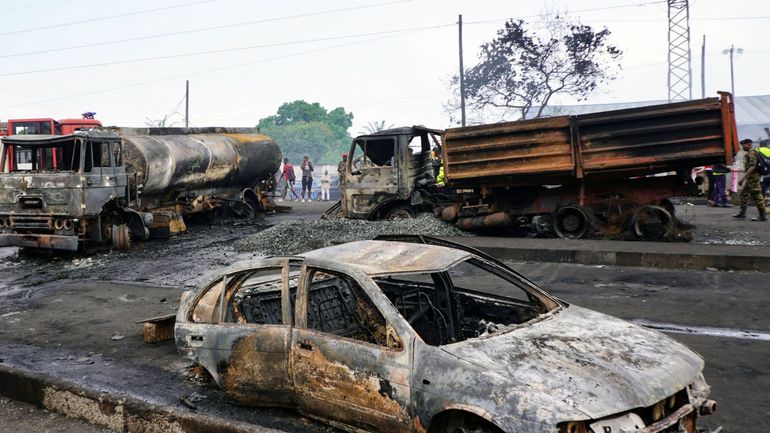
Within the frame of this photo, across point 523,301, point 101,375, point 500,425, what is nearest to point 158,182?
point 101,375

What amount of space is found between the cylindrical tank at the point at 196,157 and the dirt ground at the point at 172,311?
1.99 metres

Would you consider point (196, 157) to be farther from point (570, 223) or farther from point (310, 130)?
point (310, 130)

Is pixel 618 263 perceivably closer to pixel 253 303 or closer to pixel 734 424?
pixel 734 424

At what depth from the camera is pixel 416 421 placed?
3.53m

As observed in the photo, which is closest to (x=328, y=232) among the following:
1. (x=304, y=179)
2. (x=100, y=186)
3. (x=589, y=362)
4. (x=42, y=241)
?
(x=100, y=186)

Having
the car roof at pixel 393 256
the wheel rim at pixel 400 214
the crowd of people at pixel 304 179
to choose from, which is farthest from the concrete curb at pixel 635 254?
the crowd of people at pixel 304 179

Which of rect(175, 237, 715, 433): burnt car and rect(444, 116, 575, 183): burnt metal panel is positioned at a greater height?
rect(444, 116, 575, 183): burnt metal panel

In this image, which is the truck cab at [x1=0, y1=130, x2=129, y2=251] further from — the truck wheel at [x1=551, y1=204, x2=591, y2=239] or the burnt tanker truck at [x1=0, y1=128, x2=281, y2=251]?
the truck wheel at [x1=551, y1=204, x2=591, y2=239]

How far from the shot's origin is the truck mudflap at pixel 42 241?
12.0 metres

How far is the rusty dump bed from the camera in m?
10.8

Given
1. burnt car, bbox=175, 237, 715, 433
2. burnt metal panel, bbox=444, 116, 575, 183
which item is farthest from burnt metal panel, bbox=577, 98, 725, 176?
burnt car, bbox=175, 237, 715, 433

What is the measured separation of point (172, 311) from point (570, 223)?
7.55 meters

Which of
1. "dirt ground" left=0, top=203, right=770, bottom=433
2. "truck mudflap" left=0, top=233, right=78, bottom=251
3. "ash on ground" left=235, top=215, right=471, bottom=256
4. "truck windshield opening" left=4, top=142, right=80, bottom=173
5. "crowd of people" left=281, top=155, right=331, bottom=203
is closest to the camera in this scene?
"dirt ground" left=0, top=203, right=770, bottom=433

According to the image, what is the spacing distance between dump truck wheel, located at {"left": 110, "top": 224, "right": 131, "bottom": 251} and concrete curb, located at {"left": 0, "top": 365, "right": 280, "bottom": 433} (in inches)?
317
